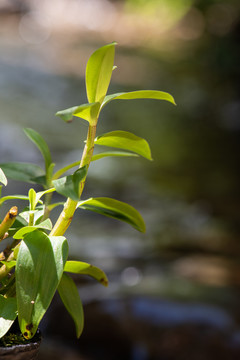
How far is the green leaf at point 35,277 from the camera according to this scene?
560 millimetres

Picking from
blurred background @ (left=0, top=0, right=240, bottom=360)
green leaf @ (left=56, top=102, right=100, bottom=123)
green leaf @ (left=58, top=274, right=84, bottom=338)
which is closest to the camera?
green leaf @ (left=56, top=102, right=100, bottom=123)

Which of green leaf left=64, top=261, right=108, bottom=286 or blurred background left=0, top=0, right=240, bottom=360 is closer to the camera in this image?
green leaf left=64, top=261, right=108, bottom=286

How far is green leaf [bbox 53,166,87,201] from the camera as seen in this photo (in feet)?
1.83

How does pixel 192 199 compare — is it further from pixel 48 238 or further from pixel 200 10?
pixel 200 10

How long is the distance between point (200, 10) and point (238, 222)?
913 centimetres

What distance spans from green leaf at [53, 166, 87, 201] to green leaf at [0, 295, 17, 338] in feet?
0.46

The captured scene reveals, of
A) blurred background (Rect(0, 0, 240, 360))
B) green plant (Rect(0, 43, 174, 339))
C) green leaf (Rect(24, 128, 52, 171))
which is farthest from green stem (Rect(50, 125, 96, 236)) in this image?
blurred background (Rect(0, 0, 240, 360))

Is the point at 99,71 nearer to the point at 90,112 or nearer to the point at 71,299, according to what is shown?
the point at 90,112

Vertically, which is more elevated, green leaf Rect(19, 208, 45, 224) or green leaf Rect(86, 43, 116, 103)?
green leaf Rect(86, 43, 116, 103)

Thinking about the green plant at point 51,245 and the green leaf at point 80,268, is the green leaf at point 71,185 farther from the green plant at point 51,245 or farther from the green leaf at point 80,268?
the green leaf at point 80,268

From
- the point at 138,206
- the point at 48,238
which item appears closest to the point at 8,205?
the point at 138,206

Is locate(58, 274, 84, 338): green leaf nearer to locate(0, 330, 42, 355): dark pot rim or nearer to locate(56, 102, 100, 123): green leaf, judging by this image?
locate(0, 330, 42, 355): dark pot rim

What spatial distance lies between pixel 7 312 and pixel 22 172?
0.79 feet

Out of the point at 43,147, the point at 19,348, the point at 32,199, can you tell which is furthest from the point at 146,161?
the point at 19,348
